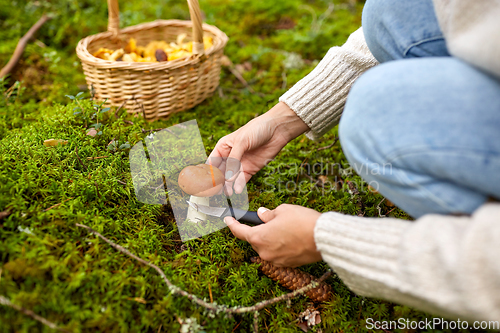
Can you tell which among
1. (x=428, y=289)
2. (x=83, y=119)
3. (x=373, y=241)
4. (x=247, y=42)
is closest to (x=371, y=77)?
(x=373, y=241)

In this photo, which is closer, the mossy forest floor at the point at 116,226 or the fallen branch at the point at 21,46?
the mossy forest floor at the point at 116,226

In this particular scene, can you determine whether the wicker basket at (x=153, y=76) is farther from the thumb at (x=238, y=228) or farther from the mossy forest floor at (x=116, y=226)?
the thumb at (x=238, y=228)

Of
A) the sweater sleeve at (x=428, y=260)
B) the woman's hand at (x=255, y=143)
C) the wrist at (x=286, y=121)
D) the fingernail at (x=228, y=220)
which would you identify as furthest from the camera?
the wrist at (x=286, y=121)

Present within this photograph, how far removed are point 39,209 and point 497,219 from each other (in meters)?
2.02

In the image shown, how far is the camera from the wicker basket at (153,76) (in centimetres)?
251

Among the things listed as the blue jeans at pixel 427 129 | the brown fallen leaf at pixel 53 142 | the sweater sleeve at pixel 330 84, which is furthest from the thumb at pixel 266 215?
the brown fallen leaf at pixel 53 142

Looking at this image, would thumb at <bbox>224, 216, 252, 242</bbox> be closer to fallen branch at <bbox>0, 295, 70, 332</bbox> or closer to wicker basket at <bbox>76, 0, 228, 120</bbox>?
fallen branch at <bbox>0, 295, 70, 332</bbox>

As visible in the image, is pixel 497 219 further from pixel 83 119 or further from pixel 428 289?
pixel 83 119

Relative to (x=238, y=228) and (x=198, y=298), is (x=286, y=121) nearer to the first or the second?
(x=238, y=228)

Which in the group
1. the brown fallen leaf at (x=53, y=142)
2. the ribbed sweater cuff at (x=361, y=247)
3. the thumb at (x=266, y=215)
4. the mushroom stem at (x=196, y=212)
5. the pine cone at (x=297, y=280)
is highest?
the ribbed sweater cuff at (x=361, y=247)

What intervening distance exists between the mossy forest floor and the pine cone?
6 centimetres

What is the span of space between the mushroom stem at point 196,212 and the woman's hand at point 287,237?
33cm

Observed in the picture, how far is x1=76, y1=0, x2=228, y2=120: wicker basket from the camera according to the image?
2514 mm

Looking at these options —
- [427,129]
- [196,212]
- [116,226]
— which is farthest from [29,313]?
[427,129]
